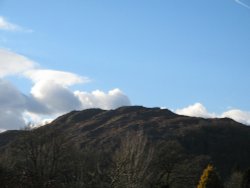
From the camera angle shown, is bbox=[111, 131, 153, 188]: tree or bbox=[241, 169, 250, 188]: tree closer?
bbox=[111, 131, 153, 188]: tree

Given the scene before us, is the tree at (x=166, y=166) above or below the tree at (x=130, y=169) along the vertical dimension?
above

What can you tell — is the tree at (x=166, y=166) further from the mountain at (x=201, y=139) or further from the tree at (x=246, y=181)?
the mountain at (x=201, y=139)

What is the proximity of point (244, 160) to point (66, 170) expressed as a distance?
320 ft

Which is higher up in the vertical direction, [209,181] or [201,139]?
[201,139]

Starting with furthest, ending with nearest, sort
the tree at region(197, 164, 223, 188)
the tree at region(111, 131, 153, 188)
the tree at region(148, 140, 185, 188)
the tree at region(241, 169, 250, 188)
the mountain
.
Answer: the mountain
the tree at region(241, 169, 250, 188)
the tree at region(197, 164, 223, 188)
the tree at region(148, 140, 185, 188)
the tree at region(111, 131, 153, 188)

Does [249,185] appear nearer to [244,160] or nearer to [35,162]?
[35,162]

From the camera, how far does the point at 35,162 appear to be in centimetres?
5850

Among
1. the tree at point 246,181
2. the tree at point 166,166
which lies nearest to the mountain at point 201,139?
the tree at point 246,181

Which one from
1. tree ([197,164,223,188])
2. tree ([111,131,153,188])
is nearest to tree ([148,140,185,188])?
tree ([197,164,223,188])

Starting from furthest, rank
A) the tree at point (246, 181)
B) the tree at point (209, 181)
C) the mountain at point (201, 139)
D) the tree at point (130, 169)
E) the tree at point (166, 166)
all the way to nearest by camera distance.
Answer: the mountain at point (201, 139), the tree at point (246, 181), the tree at point (209, 181), the tree at point (166, 166), the tree at point (130, 169)

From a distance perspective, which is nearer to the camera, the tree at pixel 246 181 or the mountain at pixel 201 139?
the tree at pixel 246 181

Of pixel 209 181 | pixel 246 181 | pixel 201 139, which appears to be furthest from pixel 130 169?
pixel 201 139

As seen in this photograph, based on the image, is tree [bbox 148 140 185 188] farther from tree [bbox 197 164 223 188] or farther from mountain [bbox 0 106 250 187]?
mountain [bbox 0 106 250 187]

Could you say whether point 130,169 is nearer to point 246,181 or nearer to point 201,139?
point 246,181
